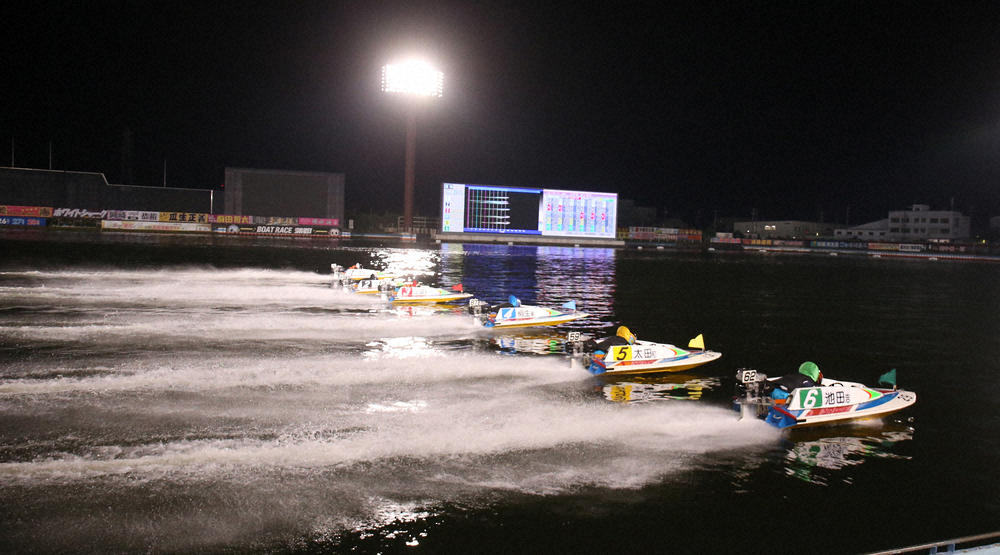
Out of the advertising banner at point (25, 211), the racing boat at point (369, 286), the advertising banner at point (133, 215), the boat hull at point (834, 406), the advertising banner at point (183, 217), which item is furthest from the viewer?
the advertising banner at point (183, 217)

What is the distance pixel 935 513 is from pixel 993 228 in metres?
161

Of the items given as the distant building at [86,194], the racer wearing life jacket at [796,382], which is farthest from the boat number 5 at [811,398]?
the distant building at [86,194]

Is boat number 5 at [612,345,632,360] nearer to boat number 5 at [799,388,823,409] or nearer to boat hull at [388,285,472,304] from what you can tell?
boat number 5 at [799,388,823,409]

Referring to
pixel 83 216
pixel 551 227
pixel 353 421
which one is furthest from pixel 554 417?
pixel 83 216

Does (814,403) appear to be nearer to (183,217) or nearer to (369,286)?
(369,286)

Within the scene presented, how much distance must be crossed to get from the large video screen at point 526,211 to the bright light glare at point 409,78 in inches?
636

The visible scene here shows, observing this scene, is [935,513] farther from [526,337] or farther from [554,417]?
[526,337]

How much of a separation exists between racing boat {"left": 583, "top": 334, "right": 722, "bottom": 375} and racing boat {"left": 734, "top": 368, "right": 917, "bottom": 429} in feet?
10.5

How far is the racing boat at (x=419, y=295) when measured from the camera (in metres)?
28.3

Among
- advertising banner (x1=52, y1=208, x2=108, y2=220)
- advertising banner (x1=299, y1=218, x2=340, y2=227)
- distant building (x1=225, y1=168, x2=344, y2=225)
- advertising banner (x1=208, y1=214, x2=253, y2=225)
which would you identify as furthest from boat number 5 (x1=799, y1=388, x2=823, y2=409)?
advertising banner (x1=52, y1=208, x2=108, y2=220)

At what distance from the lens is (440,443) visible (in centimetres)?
1128

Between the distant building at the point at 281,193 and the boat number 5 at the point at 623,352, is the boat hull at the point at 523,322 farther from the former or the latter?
the distant building at the point at 281,193

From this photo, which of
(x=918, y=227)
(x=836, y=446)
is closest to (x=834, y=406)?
(x=836, y=446)

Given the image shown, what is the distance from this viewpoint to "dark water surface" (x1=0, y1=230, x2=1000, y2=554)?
28.0ft
